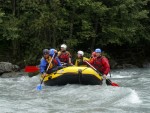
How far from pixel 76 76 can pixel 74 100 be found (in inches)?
96.4

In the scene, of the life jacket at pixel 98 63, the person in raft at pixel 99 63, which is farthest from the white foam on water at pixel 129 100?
the life jacket at pixel 98 63

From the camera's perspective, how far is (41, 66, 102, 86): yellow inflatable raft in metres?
14.4

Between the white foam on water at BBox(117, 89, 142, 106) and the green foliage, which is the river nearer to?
the white foam on water at BBox(117, 89, 142, 106)

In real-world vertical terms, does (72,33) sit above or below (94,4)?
below

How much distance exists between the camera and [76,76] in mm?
14430

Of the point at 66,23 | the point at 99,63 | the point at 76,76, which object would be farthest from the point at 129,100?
the point at 66,23

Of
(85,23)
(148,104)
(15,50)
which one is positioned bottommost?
(148,104)

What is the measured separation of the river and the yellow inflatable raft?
0.24m

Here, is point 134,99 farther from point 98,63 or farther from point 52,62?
point 52,62

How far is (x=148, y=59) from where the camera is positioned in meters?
30.2

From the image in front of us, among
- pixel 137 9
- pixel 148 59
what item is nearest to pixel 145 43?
pixel 148 59

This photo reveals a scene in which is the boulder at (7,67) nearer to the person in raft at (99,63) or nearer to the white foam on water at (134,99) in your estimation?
the person in raft at (99,63)

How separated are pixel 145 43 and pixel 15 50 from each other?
975 centimetres

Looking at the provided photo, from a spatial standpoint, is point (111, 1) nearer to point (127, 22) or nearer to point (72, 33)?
point (127, 22)
